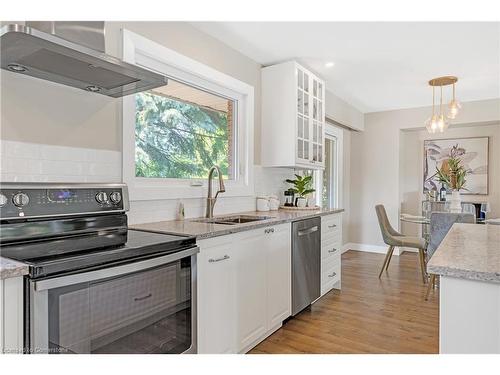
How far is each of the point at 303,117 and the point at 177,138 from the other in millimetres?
1447

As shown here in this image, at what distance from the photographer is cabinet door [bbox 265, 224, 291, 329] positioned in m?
2.45

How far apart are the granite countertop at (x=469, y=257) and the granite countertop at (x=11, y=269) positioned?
132 centimetres

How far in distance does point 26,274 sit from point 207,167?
1.92 metres

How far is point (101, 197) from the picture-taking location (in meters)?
1.78

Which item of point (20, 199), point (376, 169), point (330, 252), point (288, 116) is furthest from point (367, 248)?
point (20, 199)

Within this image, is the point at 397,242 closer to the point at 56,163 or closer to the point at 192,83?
the point at 192,83

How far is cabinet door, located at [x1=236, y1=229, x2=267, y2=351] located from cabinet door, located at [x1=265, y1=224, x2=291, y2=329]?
2.6 inches

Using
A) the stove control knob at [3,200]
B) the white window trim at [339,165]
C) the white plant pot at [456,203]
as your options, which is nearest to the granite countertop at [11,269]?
the stove control knob at [3,200]

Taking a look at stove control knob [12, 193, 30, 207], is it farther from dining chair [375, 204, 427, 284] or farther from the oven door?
dining chair [375, 204, 427, 284]

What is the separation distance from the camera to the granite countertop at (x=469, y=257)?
1.05 metres

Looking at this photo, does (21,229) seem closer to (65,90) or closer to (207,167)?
(65,90)

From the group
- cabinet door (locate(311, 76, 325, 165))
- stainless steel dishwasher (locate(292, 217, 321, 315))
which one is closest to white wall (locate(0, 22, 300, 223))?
stainless steel dishwasher (locate(292, 217, 321, 315))

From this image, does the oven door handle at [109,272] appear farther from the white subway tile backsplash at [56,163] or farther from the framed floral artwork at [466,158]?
the framed floral artwork at [466,158]
